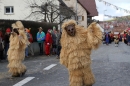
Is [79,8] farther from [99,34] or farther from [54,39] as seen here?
[99,34]

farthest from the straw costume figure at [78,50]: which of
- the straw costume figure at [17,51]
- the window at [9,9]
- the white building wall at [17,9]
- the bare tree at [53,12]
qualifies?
the window at [9,9]

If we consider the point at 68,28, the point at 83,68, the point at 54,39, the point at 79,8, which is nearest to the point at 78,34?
the point at 68,28

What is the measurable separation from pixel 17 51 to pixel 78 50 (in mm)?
3752

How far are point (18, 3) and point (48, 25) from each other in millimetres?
18108

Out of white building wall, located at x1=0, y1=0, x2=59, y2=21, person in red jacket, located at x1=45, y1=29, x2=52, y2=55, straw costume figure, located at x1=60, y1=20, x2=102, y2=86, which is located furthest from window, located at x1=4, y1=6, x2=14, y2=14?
straw costume figure, located at x1=60, y1=20, x2=102, y2=86

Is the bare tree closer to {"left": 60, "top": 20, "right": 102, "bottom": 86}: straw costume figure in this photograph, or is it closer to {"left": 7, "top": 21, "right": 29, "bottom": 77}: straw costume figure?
{"left": 7, "top": 21, "right": 29, "bottom": 77}: straw costume figure

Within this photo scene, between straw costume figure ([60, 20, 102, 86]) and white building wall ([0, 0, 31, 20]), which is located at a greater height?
white building wall ([0, 0, 31, 20])

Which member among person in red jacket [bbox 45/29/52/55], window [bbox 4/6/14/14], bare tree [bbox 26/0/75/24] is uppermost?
window [bbox 4/6/14/14]

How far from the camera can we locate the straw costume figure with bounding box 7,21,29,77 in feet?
34.1

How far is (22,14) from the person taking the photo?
1650 inches

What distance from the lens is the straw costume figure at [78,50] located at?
7.30m

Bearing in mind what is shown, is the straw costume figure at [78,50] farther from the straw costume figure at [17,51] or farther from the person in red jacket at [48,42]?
the person in red jacket at [48,42]

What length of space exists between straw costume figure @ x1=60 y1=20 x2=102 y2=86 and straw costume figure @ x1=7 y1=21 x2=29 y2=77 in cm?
338

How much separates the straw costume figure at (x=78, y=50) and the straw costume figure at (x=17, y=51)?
3.38 meters
